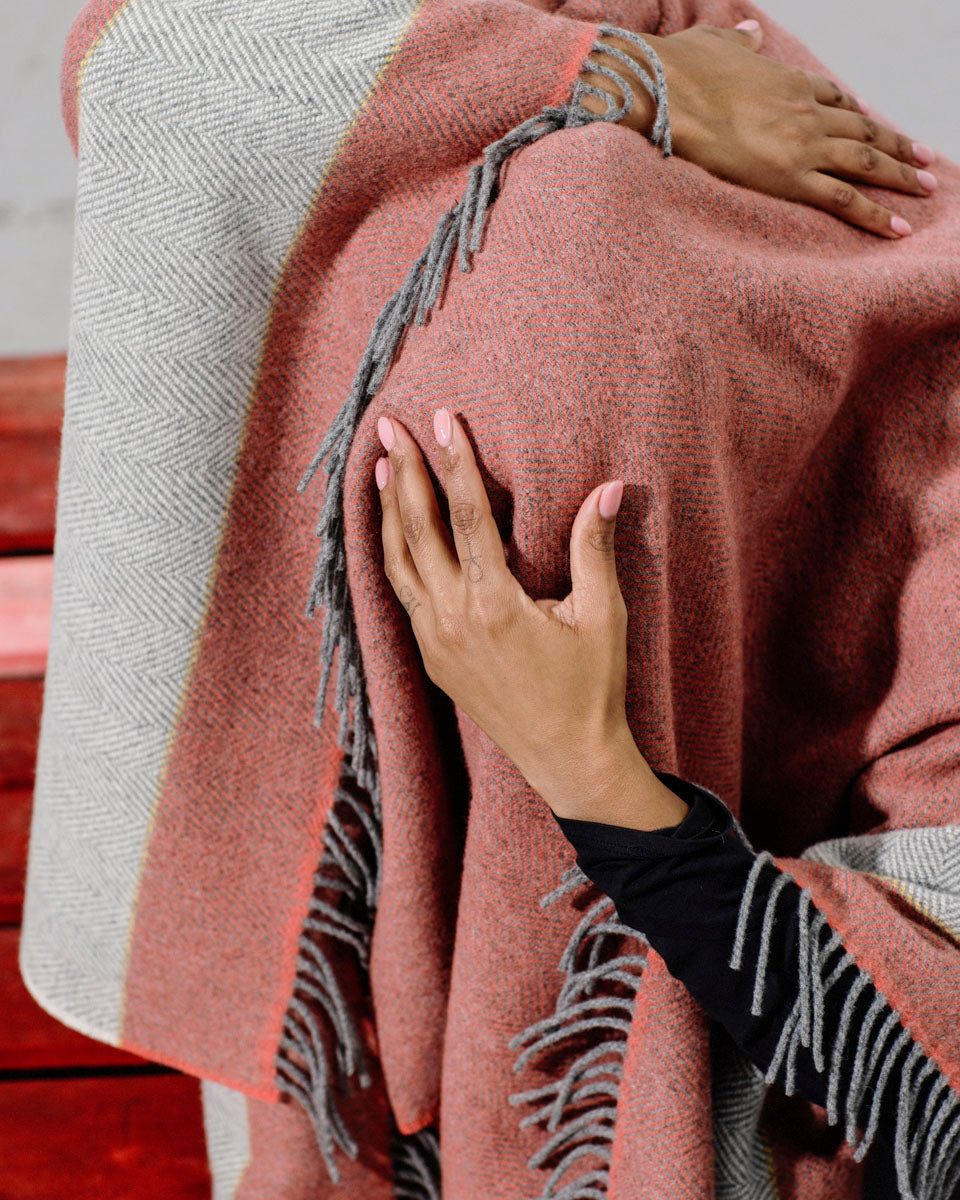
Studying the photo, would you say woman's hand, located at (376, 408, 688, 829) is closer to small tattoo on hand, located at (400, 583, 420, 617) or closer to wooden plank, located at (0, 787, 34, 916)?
small tattoo on hand, located at (400, 583, 420, 617)

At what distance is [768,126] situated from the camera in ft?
1.92

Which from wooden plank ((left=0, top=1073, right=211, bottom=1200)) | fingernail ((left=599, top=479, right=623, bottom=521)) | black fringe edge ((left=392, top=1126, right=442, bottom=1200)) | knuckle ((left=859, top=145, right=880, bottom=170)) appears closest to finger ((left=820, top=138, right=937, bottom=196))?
knuckle ((left=859, top=145, right=880, bottom=170))

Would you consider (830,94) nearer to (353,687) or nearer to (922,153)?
(922,153)

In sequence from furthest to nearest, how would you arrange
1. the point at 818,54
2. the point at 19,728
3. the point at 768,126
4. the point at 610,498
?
the point at 818,54, the point at 19,728, the point at 768,126, the point at 610,498

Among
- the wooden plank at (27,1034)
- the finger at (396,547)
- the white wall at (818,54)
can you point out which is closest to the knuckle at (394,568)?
the finger at (396,547)

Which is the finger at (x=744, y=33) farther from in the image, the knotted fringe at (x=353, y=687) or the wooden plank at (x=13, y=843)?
the wooden plank at (x=13, y=843)

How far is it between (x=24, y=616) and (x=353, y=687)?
45 cm

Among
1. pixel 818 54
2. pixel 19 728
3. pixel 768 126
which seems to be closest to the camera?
pixel 768 126

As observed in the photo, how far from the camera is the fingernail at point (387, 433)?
1.65 ft

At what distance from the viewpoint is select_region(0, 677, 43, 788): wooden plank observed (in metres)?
0.86

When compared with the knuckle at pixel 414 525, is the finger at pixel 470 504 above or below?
above

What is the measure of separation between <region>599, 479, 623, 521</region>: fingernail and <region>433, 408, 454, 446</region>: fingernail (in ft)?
0.28

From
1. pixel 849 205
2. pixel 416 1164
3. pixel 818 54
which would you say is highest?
pixel 818 54

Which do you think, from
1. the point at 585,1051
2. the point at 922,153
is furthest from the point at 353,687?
the point at 922,153
